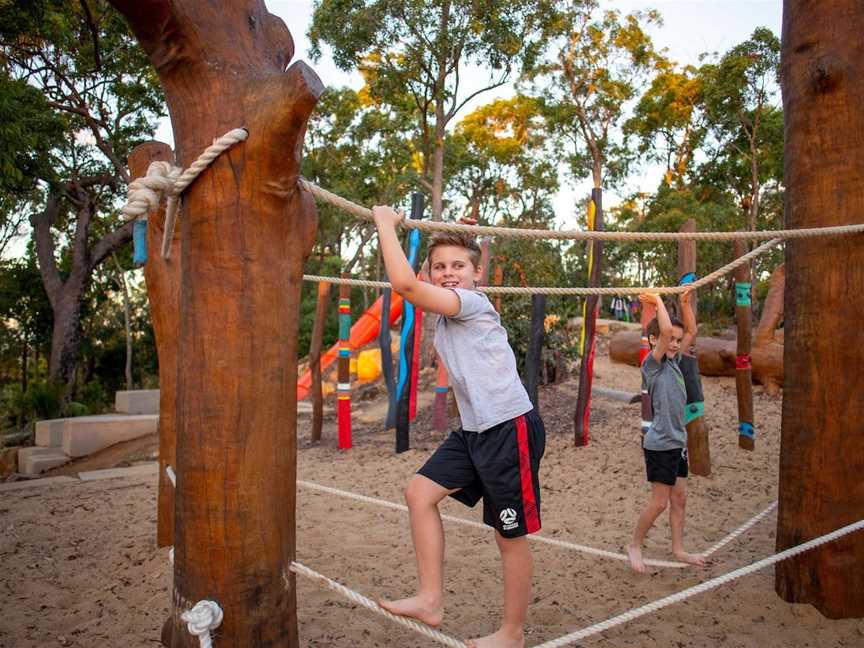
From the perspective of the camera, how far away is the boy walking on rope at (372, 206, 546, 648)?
197 cm

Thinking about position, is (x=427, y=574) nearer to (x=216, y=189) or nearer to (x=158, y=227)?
(x=216, y=189)

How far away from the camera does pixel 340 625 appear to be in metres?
2.66

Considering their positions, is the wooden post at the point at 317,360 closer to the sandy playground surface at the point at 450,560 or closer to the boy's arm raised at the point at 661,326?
the sandy playground surface at the point at 450,560

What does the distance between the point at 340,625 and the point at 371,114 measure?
15.5 m

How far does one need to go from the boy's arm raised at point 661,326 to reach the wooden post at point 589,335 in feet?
7.68

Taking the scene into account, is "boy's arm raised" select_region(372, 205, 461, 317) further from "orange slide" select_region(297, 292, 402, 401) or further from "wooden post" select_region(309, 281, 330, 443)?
"orange slide" select_region(297, 292, 402, 401)

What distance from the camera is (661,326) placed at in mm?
3225

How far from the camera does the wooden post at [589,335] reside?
5809mm

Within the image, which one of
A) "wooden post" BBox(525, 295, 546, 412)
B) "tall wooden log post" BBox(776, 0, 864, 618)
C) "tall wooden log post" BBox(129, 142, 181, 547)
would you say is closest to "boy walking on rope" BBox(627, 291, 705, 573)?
"tall wooden log post" BBox(776, 0, 864, 618)

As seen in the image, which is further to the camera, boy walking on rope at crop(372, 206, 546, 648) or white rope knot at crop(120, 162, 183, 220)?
boy walking on rope at crop(372, 206, 546, 648)

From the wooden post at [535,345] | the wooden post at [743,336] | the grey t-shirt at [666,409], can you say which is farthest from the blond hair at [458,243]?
the wooden post at [743,336]

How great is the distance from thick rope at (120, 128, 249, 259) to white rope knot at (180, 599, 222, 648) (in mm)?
945

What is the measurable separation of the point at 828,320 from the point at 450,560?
2.13 metres

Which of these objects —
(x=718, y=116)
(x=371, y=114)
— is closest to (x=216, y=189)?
(x=371, y=114)
